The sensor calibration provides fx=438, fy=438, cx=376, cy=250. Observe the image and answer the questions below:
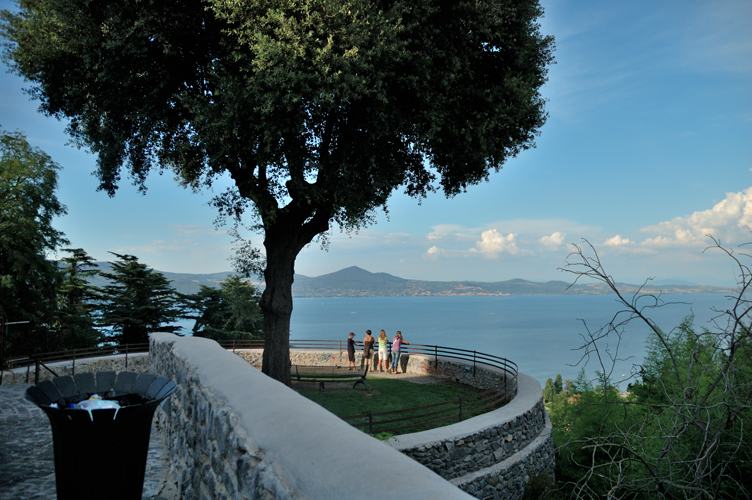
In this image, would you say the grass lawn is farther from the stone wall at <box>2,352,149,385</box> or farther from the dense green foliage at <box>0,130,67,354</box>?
Answer: the dense green foliage at <box>0,130,67,354</box>

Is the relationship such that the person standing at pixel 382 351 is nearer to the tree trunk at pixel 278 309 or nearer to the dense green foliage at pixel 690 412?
the tree trunk at pixel 278 309

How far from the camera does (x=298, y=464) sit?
1735 millimetres

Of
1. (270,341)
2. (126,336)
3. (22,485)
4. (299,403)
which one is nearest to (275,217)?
(270,341)

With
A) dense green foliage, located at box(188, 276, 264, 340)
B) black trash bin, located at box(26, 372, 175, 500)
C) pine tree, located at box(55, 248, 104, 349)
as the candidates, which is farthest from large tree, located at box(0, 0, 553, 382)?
dense green foliage, located at box(188, 276, 264, 340)

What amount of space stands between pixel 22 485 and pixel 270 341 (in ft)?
25.3

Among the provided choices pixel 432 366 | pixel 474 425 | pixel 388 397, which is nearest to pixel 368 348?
pixel 432 366

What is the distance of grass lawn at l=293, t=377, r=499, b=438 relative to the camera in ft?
35.2

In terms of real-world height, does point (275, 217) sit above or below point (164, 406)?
above

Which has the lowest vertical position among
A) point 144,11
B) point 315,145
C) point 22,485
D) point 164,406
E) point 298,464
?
point 22,485

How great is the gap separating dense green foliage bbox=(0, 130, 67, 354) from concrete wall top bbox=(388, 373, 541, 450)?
16.6 metres

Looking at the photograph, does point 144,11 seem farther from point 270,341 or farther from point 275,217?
point 270,341

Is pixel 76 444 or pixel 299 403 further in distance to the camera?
pixel 76 444

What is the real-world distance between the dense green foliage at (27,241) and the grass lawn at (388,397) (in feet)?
42.5

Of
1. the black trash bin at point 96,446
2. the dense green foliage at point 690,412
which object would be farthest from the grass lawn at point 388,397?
the black trash bin at point 96,446
